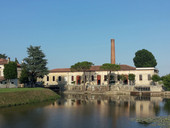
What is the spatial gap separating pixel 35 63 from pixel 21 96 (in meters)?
20.0

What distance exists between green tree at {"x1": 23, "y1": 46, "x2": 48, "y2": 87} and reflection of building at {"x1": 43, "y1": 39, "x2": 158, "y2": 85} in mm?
15587

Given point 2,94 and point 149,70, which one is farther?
point 149,70

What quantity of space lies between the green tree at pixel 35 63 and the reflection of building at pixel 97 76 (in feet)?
51.1

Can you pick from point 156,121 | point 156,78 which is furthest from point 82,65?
point 156,121

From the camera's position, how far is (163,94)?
57312 mm

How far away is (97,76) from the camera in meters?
72.7

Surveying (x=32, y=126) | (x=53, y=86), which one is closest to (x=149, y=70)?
(x=53, y=86)

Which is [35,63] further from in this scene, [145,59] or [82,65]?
[145,59]

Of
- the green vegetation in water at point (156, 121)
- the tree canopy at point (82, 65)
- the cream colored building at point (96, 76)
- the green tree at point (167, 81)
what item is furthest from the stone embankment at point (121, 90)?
the green vegetation in water at point (156, 121)

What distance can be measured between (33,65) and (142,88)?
1246 inches

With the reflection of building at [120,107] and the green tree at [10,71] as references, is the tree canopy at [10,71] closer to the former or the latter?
the green tree at [10,71]

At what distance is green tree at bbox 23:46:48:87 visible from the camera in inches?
2370

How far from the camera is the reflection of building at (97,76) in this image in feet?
221

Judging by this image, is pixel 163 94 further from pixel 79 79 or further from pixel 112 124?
pixel 112 124
